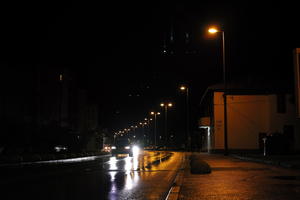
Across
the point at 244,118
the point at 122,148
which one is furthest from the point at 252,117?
the point at 122,148

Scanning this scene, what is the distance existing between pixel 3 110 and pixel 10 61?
6377 millimetres

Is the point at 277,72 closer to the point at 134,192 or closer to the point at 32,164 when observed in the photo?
the point at 32,164

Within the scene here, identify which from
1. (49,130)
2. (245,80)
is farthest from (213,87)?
(49,130)

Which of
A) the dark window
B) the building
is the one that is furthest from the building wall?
the dark window

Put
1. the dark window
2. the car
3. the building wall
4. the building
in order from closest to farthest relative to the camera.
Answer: the building < the dark window < the building wall < the car

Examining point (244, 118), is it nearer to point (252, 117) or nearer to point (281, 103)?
point (252, 117)

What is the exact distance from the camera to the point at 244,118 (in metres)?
52.7

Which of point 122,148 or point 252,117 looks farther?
point 122,148

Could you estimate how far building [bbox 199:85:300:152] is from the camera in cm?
5147

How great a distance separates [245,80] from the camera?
191 feet

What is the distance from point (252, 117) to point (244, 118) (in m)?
1.02

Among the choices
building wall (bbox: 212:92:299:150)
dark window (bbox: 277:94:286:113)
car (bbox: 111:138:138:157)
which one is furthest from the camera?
car (bbox: 111:138:138:157)

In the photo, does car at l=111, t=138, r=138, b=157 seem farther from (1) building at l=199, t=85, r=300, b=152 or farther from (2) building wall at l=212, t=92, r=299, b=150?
(2) building wall at l=212, t=92, r=299, b=150

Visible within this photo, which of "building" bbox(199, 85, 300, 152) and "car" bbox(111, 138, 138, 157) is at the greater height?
"building" bbox(199, 85, 300, 152)
